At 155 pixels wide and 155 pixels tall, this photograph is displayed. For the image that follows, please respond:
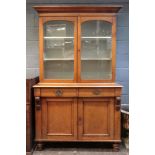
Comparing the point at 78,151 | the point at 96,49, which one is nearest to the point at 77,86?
the point at 96,49

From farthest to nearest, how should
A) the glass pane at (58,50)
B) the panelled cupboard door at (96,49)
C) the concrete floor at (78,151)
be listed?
the glass pane at (58,50) → the panelled cupboard door at (96,49) → the concrete floor at (78,151)

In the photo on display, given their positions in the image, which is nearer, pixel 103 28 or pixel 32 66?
pixel 103 28

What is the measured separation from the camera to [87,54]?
3475 millimetres

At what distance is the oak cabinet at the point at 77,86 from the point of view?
3.20 metres

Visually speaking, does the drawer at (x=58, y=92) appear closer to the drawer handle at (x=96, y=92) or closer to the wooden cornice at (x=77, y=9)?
the drawer handle at (x=96, y=92)

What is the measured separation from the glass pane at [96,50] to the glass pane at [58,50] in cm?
19

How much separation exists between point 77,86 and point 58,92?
0.28m

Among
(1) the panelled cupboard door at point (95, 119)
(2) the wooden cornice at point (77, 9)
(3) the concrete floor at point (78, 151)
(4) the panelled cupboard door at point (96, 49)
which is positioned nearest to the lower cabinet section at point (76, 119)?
(1) the panelled cupboard door at point (95, 119)

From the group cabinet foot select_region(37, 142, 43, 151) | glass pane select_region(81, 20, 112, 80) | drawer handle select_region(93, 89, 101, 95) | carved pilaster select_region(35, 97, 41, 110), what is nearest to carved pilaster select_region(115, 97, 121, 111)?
drawer handle select_region(93, 89, 101, 95)

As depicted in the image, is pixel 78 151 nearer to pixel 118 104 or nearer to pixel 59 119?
pixel 59 119

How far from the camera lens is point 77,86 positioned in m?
3.18
